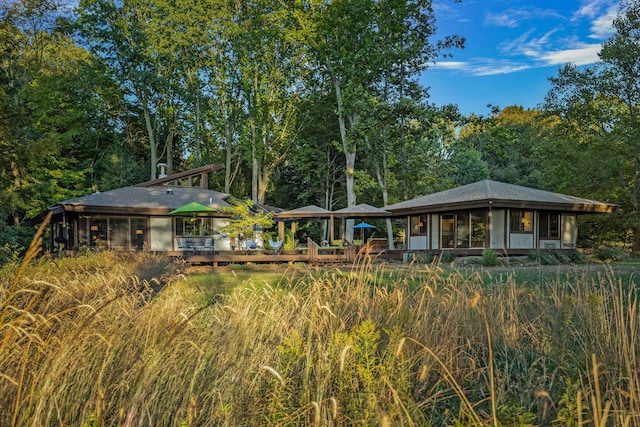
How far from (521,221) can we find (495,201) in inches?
114

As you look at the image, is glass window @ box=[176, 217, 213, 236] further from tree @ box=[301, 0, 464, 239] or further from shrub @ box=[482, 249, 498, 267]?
shrub @ box=[482, 249, 498, 267]

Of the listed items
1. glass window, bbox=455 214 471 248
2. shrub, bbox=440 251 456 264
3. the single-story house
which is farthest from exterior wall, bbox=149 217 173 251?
glass window, bbox=455 214 471 248

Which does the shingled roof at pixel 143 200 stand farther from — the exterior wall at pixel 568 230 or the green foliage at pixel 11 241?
the exterior wall at pixel 568 230

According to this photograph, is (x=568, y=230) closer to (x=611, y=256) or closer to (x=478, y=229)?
(x=611, y=256)

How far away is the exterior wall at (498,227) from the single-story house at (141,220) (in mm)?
10642

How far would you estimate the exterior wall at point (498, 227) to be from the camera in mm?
18312

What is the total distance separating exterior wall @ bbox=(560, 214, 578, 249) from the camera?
A: 1997 centimetres

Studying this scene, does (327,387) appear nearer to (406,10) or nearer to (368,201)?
(406,10)

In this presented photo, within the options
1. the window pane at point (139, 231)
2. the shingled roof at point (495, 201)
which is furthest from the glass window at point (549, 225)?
the window pane at point (139, 231)

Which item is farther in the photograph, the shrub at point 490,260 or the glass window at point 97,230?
the glass window at point 97,230

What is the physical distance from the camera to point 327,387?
8.72ft

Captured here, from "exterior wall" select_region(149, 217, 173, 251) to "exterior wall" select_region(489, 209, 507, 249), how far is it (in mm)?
13636

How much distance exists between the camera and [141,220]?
20.5m

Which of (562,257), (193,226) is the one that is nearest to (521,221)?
(562,257)
